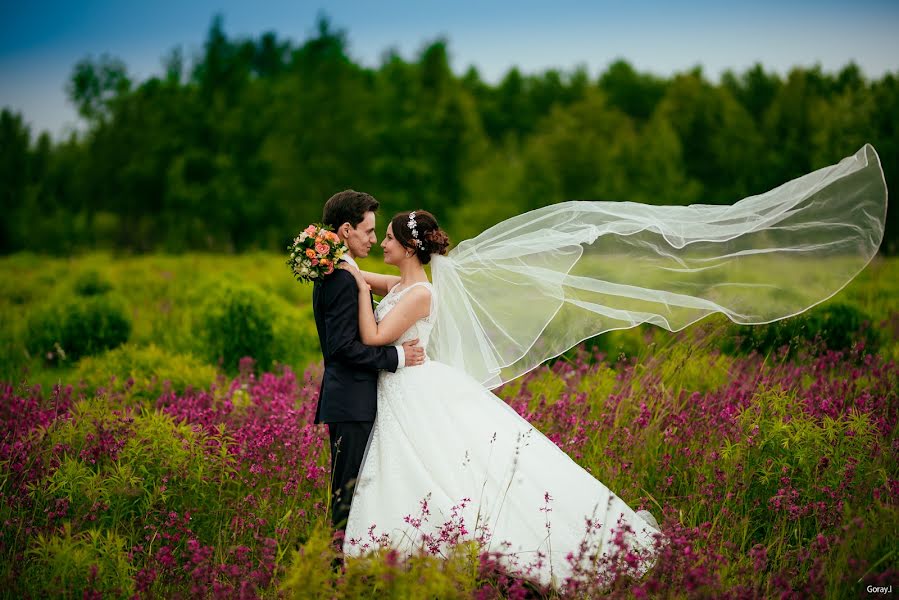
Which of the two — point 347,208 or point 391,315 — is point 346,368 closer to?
point 391,315

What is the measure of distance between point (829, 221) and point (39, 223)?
3246cm

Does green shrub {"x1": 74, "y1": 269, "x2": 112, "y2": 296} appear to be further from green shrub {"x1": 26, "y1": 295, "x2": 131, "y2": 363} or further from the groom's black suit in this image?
the groom's black suit

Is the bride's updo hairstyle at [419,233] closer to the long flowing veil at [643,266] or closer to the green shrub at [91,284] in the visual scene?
the long flowing veil at [643,266]

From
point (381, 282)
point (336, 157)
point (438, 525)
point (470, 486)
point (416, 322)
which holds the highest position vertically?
point (336, 157)

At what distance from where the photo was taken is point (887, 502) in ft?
14.3

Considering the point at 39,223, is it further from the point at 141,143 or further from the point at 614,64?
the point at 614,64

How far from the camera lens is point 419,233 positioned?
16.0ft

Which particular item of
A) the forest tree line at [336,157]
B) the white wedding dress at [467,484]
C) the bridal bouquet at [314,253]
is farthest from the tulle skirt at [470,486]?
the forest tree line at [336,157]

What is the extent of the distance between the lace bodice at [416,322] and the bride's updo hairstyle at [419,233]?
0.25 meters

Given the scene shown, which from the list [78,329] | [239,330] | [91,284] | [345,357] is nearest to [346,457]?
[345,357]

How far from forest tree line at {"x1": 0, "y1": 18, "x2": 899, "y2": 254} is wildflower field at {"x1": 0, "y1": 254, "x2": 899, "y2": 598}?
84.1 feet

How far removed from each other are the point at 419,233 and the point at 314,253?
2.48 feet

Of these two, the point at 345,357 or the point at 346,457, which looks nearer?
the point at 345,357

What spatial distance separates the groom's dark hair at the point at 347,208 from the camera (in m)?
4.79
